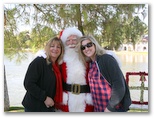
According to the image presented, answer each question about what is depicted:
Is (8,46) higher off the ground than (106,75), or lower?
higher

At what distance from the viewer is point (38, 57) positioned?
179cm

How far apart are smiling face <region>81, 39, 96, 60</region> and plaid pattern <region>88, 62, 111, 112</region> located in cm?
7

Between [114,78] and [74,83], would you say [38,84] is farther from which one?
[114,78]

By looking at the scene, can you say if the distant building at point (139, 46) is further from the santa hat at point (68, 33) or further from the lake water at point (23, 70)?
the santa hat at point (68, 33)

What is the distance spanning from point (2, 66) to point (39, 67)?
0.39 m

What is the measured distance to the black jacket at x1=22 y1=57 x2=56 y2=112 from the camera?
1.74 metres

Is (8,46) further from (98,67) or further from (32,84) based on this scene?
(98,67)

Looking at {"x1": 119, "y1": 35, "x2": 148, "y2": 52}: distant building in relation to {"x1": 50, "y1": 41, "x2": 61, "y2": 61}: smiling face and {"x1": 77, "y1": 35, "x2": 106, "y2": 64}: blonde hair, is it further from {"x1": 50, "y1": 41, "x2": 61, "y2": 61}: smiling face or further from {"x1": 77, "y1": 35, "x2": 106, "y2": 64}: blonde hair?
{"x1": 50, "y1": 41, "x2": 61, "y2": 61}: smiling face

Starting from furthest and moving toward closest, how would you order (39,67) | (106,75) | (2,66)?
(2,66) < (39,67) < (106,75)

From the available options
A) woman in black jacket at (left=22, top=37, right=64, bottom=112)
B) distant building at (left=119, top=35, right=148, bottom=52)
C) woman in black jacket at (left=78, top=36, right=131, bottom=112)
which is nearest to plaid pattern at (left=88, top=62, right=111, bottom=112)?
woman in black jacket at (left=78, top=36, right=131, bottom=112)

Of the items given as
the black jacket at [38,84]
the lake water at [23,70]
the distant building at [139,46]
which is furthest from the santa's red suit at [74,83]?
the distant building at [139,46]

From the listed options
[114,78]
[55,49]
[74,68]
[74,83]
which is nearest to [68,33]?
[55,49]

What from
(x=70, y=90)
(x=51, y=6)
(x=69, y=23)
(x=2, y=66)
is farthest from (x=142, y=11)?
(x=2, y=66)

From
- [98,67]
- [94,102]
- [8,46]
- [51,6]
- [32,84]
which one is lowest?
[94,102]
